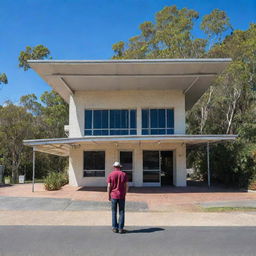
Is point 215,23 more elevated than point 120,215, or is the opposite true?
point 215,23

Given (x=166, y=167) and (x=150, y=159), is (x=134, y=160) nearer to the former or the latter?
(x=150, y=159)

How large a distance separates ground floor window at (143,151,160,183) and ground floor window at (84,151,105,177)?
8.70 feet

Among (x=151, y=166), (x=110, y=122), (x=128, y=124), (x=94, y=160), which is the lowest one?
(x=151, y=166)

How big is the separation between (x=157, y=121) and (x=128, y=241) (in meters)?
12.3

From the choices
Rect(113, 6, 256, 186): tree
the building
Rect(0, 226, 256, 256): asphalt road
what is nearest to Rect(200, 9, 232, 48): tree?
Rect(113, 6, 256, 186): tree

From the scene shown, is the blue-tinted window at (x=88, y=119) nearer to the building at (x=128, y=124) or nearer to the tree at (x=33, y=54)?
the building at (x=128, y=124)

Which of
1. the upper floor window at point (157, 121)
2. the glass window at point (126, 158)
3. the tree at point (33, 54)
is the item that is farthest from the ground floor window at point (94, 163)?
the tree at point (33, 54)

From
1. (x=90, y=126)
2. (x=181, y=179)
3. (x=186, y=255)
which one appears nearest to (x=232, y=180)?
(x=181, y=179)

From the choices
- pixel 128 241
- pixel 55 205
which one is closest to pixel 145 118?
pixel 55 205

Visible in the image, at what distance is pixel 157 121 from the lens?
17.9m

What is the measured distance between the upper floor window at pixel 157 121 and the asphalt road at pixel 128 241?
35.2 ft

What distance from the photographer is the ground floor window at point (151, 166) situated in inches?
694

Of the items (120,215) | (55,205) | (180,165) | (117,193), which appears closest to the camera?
(120,215)

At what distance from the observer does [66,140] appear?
14.4 m
